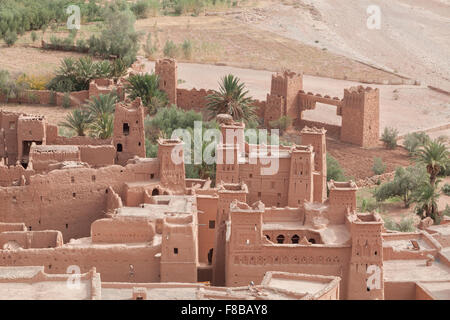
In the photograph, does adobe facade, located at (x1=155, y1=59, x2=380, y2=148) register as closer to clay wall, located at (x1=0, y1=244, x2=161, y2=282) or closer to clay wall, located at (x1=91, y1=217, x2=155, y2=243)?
clay wall, located at (x1=91, y1=217, x2=155, y2=243)

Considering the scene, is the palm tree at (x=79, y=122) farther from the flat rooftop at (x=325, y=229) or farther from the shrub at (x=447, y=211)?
the shrub at (x=447, y=211)

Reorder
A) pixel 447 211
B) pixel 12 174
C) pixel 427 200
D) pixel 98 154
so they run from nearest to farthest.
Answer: pixel 12 174
pixel 98 154
pixel 427 200
pixel 447 211

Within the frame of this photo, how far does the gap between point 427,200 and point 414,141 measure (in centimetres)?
1306

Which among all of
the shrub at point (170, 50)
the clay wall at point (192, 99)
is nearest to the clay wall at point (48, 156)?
the clay wall at point (192, 99)

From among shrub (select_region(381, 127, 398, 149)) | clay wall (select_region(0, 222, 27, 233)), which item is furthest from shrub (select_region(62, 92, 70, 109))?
clay wall (select_region(0, 222, 27, 233))

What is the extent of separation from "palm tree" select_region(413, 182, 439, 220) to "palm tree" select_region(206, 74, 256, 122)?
12.4 m

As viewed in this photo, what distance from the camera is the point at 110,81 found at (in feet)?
243

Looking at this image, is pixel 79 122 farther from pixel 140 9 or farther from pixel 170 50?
pixel 140 9

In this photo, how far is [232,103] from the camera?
70.5m

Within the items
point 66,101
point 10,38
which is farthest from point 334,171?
point 10,38

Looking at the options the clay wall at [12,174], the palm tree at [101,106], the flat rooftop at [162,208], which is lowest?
the flat rooftop at [162,208]

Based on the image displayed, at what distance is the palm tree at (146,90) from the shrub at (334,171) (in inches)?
440

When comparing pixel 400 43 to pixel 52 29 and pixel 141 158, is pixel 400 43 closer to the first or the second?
pixel 52 29

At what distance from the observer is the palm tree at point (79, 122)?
63628mm
